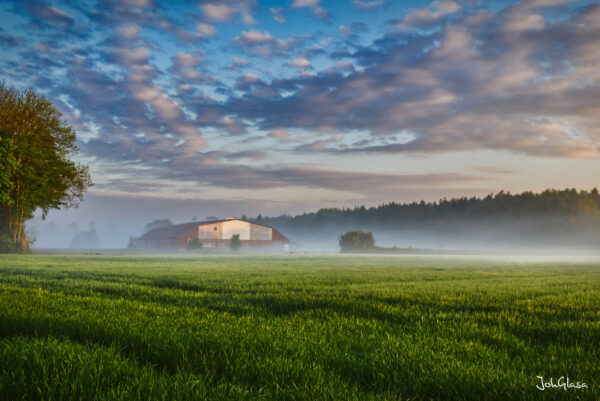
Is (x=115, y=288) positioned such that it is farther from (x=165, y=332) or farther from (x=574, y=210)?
(x=574, y=210)

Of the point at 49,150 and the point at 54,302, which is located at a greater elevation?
the point at 49,150

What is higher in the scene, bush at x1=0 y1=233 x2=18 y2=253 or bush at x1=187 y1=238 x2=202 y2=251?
bush at x1=0 y1=233 x2=18 y2=253

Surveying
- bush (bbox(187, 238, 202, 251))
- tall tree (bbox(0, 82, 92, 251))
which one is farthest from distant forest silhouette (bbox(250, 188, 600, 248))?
tall tree (bbox(0, 82, 92, 251))

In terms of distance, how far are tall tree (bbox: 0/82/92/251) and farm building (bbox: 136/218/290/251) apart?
54632 mm

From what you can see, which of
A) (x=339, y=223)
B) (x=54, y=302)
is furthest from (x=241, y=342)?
(x=339, y=223)

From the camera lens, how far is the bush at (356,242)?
3489 inches

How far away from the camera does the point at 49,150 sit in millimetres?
41000

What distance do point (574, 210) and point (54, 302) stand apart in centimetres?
15690

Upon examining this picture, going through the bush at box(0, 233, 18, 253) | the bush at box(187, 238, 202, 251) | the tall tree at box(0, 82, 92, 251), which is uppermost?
the tall tree at box(0, 82, 92, 251)

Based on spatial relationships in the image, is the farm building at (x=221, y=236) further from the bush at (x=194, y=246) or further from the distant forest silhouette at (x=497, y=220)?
the distant forest silhouette at (x=497, y=220)

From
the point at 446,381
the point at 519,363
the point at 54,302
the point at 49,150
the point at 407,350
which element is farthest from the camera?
the point at 49,150

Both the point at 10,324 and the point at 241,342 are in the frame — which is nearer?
the point at 241,342

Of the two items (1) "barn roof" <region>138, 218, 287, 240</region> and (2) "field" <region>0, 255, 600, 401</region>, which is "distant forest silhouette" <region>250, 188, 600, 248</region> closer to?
(1) "barn roof" <region>138, 218, 287, 240</region>

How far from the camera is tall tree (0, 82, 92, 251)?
37500 millimetres
